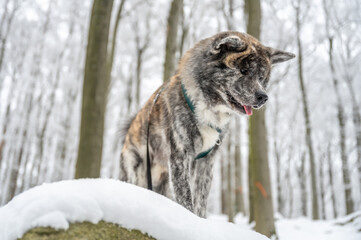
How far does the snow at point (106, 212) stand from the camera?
1.25 metres

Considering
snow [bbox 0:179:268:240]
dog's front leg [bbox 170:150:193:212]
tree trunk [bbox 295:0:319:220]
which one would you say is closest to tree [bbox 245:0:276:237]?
dog's front leg [bbox 170:150:193:212]

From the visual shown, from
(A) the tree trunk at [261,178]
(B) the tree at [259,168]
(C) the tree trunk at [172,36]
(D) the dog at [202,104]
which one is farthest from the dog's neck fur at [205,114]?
(C) the tree trunk at [172,36]

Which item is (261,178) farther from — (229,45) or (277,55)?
(229,45)

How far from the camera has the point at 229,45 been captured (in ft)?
8.80

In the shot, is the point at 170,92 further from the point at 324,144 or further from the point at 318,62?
the point at 324,144

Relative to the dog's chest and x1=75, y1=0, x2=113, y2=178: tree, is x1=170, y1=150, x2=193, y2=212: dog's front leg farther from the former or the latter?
x1=75, y1=0, x2=113, y2=178: tree

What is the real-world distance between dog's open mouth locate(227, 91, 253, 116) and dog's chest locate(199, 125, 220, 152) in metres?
0.34

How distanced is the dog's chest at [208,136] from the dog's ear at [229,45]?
80 centimetres

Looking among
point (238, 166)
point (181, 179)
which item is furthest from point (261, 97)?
point (238, 166)

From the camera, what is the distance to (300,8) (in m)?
13.6

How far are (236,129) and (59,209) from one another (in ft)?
42.3

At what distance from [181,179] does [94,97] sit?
2.41m

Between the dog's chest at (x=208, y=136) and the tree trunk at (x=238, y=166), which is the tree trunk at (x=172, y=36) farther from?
the tree trunk at (x=238, y=166)

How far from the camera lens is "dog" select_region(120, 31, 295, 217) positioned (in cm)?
268
